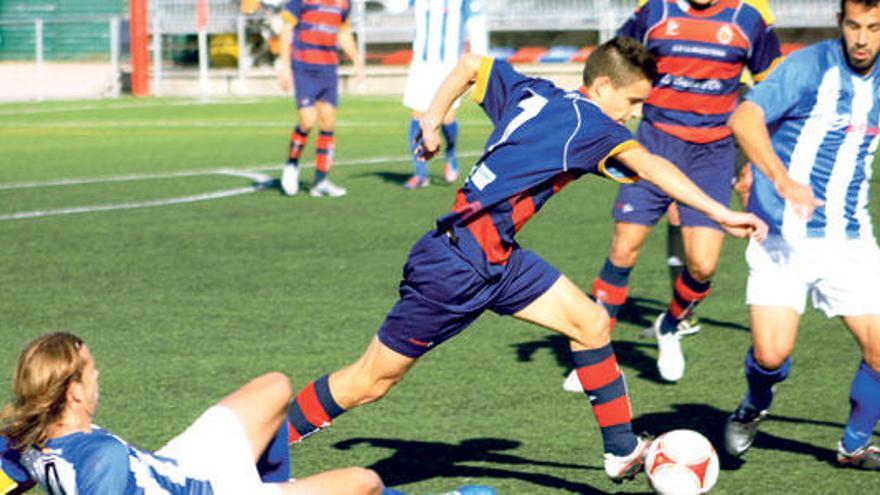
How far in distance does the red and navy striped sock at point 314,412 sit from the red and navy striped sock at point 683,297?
2688 mm

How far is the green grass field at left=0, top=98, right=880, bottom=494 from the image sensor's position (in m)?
6.65

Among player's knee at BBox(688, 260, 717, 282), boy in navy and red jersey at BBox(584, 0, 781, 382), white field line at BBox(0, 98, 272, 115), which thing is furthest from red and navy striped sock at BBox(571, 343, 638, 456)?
white field line at BBox(0, 98, 272, 115)

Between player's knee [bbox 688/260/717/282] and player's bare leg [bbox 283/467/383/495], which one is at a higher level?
player's bare leg [bbox 283/467/383/495]

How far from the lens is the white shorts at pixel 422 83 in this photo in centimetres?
1602

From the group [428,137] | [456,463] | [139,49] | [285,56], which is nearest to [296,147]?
[285,56]

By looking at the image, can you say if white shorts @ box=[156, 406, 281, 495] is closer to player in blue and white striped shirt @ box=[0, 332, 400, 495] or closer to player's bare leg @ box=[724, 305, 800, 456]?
player in blue and white striped shirt @ box=[0, 332, 400, 495]

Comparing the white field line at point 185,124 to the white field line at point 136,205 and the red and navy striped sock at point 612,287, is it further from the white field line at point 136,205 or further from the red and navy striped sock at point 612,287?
the red and navy striped sock at point 612,287

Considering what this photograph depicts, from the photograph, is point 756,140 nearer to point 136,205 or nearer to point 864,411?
point 864,411

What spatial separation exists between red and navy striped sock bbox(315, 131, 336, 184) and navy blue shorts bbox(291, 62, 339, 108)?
0.37m

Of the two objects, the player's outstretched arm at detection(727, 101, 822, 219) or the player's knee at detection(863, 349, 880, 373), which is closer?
the player's outstretched arm at detection(727, 101, 822, 219)

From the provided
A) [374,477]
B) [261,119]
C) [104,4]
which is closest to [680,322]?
[374,477]

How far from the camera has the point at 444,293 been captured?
229 inches

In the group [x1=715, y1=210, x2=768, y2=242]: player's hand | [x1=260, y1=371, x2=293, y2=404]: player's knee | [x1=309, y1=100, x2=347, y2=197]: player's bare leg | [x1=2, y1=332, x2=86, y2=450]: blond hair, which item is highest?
[x1=715, y1=210, x2=768, y2=242]: player's hand

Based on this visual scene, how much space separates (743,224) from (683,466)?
990mm
